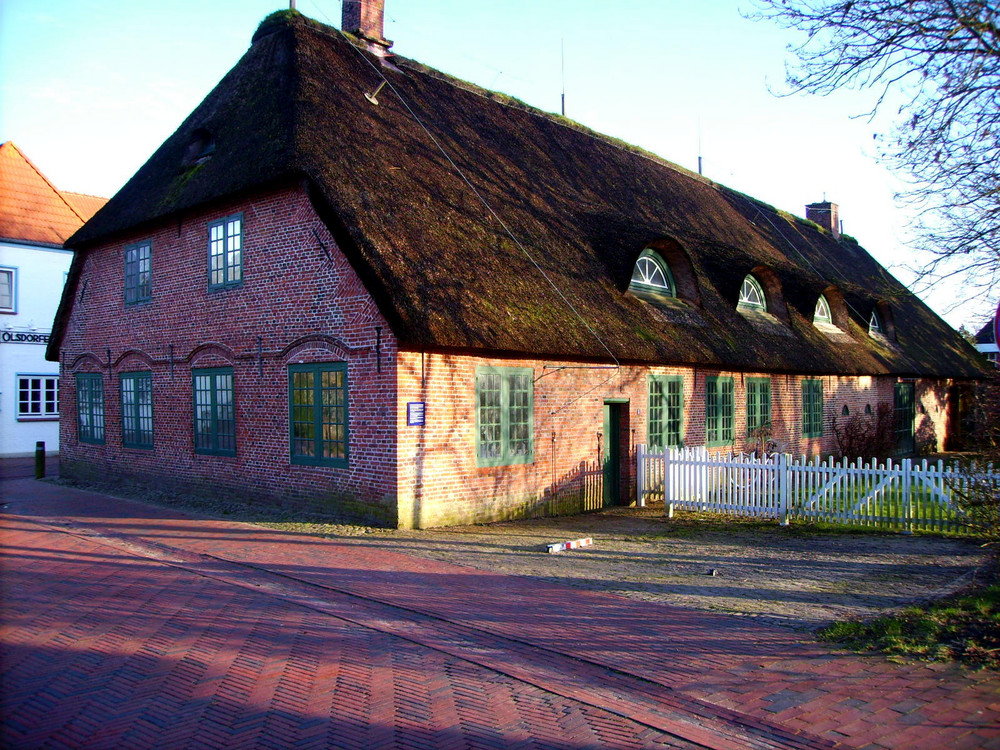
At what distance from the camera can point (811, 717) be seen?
5.25m

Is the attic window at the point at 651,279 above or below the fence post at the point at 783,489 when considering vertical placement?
above

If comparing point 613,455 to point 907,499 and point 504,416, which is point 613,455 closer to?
point 504,416

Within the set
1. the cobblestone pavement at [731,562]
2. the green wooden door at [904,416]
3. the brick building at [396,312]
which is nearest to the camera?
the cobblestone pavement at [731,562]

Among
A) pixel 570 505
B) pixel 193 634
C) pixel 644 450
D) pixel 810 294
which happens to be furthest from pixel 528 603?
pixel 810 294

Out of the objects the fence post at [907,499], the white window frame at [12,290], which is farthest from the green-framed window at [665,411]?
the white window frame at [12,290]

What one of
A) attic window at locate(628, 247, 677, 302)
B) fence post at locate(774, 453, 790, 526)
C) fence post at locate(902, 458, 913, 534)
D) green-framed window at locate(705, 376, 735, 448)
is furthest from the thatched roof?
fence post at locate(774, 453, 790, 526)

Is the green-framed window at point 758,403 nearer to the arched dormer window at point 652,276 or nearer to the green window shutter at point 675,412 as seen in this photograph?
the green window shutter at point 675,412

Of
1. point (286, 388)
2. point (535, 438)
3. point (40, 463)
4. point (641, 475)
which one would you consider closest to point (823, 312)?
point (641, 475)

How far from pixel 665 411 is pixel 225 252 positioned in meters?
9.38

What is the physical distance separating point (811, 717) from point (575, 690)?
5.27 ft

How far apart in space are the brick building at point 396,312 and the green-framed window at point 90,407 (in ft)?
0.23

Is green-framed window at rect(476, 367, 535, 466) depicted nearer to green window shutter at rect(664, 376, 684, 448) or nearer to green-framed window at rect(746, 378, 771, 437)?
green window shutter at rect(664, 376, 684, 448)

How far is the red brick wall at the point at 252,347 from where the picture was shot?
39.5 feet

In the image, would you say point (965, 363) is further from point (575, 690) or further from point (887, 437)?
point (575, 690)
